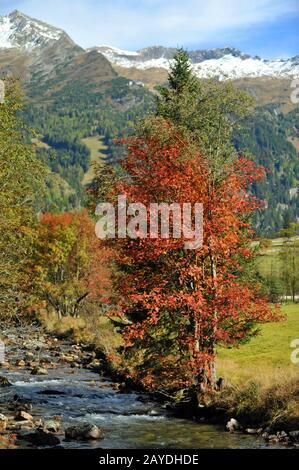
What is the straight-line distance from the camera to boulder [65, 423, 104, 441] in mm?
25256

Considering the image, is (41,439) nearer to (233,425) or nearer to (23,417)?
(23,417)

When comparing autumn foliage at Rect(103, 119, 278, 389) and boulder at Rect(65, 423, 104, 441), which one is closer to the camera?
boulder at Rect(65, 423, 104, 441)

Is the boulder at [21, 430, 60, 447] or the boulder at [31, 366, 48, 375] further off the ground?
the boulder at [21, 430, 60, 447]

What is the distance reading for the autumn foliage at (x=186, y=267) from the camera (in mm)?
28922

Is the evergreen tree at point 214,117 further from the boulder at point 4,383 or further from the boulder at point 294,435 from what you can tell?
the boulder at point 4,383

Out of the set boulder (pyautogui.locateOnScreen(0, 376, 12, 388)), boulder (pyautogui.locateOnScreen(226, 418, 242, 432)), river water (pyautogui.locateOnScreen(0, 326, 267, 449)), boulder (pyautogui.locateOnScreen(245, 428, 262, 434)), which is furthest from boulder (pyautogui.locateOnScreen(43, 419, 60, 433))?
boulder (pyautogui.locateOnScreen(0, 376, 12, 388))

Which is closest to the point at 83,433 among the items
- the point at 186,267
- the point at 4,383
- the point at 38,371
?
the point at 186,267

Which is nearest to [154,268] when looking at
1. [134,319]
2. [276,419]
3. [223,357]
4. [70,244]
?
[134,319]

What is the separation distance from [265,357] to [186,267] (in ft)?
60.7

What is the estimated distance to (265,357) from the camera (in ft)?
148

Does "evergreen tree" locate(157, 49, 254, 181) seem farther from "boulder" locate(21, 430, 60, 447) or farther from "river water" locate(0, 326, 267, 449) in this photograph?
"boulder" locate(21, 430, 60, 447)

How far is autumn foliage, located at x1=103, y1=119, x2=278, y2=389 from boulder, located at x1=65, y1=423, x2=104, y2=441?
175 inches

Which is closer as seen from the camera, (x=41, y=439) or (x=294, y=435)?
(x=294, y=435)
